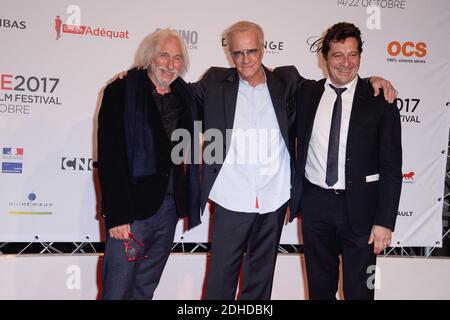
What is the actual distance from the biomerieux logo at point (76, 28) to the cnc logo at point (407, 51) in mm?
2067

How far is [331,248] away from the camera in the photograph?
2.40 metres

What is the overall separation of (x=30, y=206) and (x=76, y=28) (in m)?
1.31

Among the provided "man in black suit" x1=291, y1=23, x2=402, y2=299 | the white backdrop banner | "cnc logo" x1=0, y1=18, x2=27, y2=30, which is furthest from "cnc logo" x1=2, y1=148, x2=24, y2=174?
"man in black suit" x1=291, y1=23, x2=402, y2=299

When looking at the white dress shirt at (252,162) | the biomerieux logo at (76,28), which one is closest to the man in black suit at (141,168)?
the white dress shirt at (252,162)

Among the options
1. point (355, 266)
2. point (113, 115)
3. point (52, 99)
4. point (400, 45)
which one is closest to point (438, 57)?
point (400, 45)

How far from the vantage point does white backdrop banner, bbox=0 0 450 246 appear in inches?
122

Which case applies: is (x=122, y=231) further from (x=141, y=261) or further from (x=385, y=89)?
(x=385, y=89)

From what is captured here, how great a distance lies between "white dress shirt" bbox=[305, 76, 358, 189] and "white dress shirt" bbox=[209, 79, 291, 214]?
185mm

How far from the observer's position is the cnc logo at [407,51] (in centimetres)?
338

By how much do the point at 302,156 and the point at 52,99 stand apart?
6.07 feet

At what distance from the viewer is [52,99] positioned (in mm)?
3119

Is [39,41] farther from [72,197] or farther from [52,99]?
[72,197]

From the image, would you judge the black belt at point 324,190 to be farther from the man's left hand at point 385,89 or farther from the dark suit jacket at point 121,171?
the dark suit jacket at point 121,171

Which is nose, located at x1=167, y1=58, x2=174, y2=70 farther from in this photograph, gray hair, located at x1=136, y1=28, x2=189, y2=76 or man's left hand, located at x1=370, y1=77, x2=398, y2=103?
man's left hand, located at x1=370, y1=77, x2=398, y2=103
